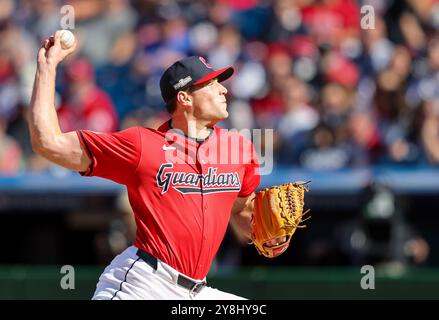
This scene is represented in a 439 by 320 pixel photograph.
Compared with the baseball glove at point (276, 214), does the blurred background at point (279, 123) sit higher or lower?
higher

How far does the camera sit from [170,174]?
523 centimetres

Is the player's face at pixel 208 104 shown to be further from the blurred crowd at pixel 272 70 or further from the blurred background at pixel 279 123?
the blurred crowd at pixel 272 70

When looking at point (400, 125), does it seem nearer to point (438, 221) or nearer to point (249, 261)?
point (438, 221)

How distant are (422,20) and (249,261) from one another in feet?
10.8

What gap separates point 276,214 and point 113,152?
3.20 ft

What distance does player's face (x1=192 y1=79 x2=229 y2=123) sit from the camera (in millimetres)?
5355

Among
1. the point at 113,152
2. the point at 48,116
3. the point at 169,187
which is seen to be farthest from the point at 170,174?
the point at 48,116

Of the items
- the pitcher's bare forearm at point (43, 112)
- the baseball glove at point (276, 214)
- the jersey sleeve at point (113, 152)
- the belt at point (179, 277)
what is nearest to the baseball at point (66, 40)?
the pitcher's bare forearm at point (43, 112)

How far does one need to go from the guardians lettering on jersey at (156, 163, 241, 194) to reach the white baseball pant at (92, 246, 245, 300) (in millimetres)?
420

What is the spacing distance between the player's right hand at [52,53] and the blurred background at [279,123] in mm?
3470

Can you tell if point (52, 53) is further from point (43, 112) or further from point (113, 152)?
point (113, 152)

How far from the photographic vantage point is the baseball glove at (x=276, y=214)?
539 cm

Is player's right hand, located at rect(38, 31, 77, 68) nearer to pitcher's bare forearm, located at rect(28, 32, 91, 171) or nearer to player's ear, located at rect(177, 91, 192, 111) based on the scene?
pitcher's bare forearm, located at rect(28, 32, 91, 171)
